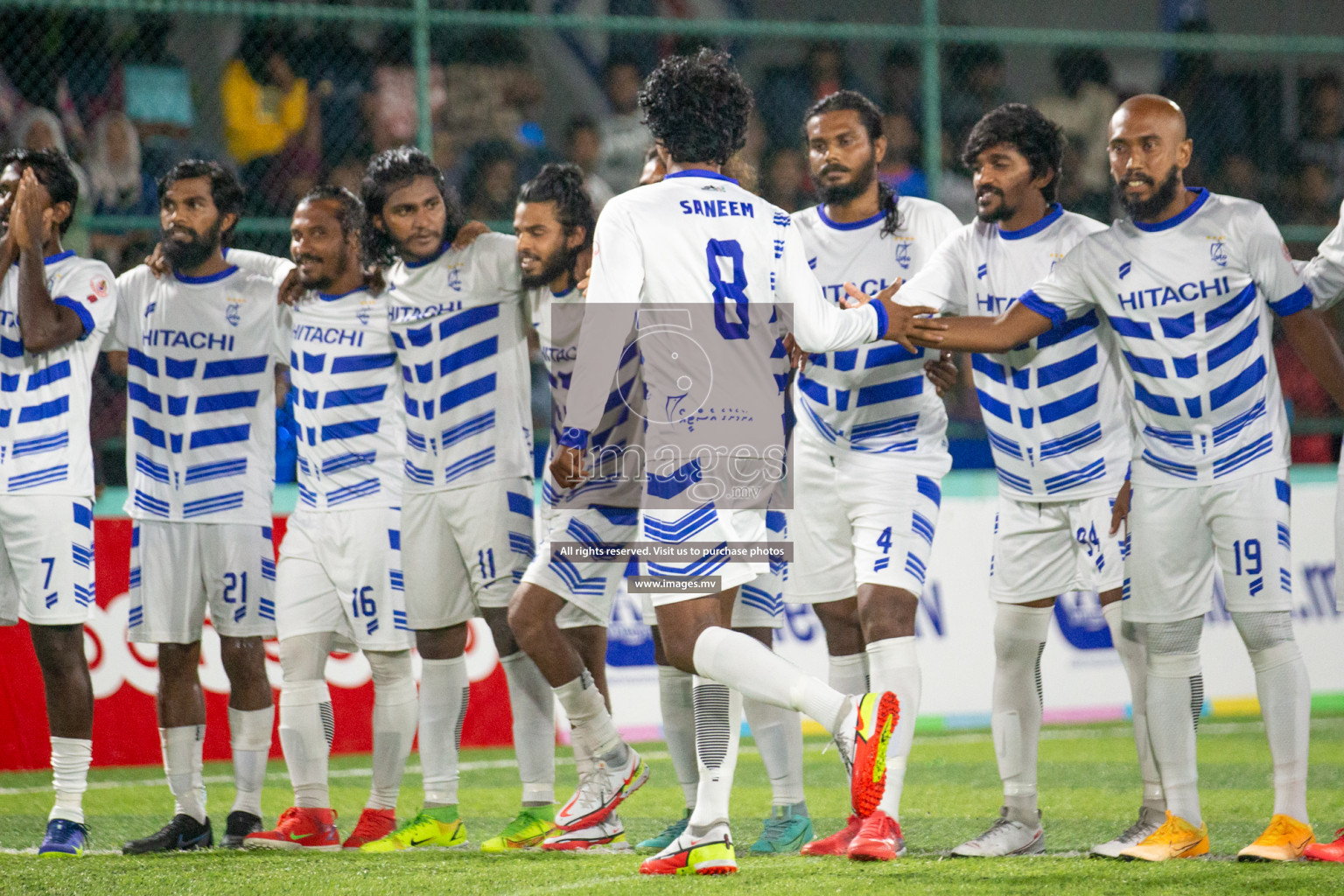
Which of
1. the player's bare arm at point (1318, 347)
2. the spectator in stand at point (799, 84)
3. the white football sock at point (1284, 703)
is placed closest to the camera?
the white football sock at point (1284, 703)

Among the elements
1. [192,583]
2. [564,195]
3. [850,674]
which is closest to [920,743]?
[850,674]

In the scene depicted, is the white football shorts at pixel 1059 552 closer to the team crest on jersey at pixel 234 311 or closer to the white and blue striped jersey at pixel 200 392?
the white and blue striped jersey at pixel 200 392

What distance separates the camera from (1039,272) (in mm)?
5383

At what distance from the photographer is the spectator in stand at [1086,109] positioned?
41.2 ft

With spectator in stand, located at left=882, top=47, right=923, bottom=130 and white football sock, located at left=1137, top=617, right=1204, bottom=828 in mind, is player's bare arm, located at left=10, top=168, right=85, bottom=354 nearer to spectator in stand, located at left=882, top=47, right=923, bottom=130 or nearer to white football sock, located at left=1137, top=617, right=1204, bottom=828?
white football sock, located at left=1137, top=617, right=1204, bottom=828

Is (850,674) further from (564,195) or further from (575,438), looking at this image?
(564,195)

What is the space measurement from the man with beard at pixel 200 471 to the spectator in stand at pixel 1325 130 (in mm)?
9502

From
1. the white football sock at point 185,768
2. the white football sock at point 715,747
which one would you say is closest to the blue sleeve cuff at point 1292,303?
the white football sock at point 715,747

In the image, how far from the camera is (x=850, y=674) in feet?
18.5

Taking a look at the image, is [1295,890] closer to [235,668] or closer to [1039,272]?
[1039,272]

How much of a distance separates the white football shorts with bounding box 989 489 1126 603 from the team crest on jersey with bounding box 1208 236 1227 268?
3.06 ft

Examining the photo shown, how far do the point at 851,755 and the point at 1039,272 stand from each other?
2.07m

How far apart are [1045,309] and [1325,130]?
340 inches

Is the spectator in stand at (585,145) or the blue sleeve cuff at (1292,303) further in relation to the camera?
the spectator in stand at (585,145)
